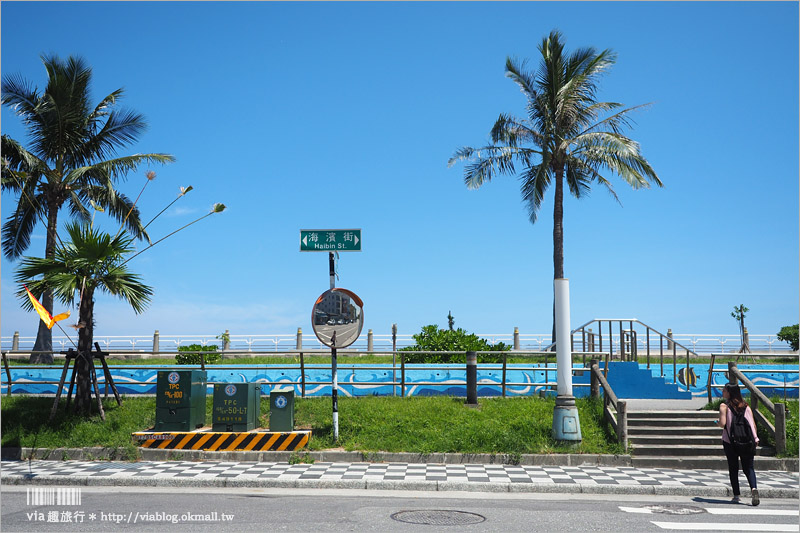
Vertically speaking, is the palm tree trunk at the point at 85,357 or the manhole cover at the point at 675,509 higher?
the palm tree trunk at the point at 85,357

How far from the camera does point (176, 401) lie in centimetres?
1439

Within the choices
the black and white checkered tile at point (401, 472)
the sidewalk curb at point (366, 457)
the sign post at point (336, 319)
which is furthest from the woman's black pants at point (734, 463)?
the sign post at point (336, 319)

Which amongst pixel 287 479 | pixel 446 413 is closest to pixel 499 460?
pixel 446 413

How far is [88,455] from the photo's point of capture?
1377 cm

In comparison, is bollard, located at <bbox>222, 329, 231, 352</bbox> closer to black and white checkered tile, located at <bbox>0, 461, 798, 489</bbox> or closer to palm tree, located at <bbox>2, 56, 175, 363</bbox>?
palm tree, located at <bbox>2, 56, 175, 363</bbox>

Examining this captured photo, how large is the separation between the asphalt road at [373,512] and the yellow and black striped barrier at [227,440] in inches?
115

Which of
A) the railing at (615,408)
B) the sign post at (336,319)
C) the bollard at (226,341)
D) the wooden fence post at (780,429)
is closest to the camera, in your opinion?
the wooden fence post at (780,429)

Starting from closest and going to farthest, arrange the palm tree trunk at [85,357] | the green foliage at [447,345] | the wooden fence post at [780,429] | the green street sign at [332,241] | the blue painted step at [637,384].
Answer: the wooden fence post at [780,429] → the green street sign at [332,241] → the palm tree trunk at [85,357] → the blue painted step at [637,384] → the green foliage at [447,345]

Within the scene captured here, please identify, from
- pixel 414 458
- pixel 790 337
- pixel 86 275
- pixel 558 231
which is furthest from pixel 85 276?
pixel 790 337

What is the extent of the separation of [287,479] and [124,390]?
33.1 feet

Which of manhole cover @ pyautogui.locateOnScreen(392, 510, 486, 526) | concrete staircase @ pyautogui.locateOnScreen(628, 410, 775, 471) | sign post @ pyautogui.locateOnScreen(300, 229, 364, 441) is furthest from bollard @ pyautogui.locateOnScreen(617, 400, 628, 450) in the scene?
manhole cover @ pyautogui.locateOnScreen(392, 510, 486, 526)

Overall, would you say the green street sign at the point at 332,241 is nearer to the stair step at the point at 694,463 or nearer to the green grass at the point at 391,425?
the green grass at the point at 391,425

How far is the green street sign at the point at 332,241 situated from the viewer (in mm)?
14484

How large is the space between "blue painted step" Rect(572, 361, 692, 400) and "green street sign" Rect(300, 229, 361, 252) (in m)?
8.23
